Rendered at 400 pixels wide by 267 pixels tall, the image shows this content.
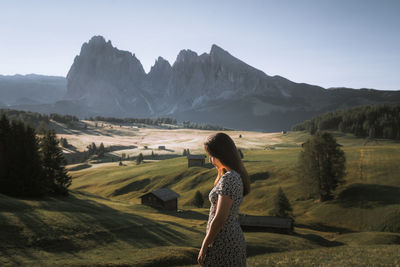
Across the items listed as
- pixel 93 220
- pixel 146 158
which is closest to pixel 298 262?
pixel 93 220

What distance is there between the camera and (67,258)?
22859mm

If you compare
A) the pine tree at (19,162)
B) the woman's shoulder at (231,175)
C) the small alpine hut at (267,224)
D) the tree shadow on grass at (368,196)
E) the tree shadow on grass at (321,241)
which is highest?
the woman's shoulder at (231,175)

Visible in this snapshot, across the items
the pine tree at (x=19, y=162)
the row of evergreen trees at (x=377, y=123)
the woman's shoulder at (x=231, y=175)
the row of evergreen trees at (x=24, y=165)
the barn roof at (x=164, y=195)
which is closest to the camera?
the woman's shoulder at (x=231, y=175)

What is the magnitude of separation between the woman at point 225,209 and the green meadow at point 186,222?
1592 cm

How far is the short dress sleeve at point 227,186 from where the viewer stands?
6215mm

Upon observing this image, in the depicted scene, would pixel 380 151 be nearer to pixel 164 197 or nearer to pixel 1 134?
pixel 164 197

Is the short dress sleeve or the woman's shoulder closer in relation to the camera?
the short dress sleeve

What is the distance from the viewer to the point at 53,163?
57.4 m

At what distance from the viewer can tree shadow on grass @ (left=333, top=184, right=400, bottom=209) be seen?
202 feet

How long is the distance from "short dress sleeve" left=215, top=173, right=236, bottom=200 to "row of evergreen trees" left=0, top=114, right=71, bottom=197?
167 ft

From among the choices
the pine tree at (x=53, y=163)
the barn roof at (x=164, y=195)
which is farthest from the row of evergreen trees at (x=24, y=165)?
the barn roof at (x=164, y=195)

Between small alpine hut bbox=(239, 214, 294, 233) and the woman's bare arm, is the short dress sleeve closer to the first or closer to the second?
the woman's bare arm

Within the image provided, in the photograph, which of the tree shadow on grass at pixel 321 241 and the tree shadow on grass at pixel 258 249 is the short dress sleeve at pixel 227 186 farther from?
the tree shadow on grass at pixel 321 241

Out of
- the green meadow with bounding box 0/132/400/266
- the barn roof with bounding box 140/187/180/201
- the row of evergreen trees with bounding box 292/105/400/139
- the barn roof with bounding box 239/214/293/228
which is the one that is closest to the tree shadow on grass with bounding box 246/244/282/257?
the green meadow with bounding box 0/132/400/266
